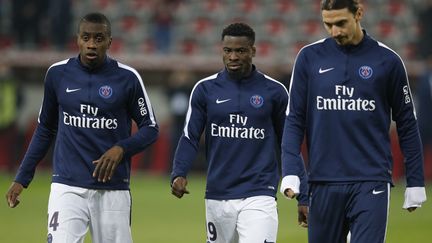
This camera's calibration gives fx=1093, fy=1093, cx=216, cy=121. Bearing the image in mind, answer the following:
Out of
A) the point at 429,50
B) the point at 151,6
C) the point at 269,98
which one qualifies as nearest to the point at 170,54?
the point at 151,6

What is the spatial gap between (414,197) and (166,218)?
851 cm

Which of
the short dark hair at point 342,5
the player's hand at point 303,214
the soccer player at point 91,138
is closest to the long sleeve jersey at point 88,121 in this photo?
the soccer player at point 91,138

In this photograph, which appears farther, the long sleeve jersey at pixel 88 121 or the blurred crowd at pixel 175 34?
the blurred crowd at pixel 175 34

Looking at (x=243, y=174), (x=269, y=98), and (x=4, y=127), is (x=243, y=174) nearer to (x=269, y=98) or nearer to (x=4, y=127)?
(x=269, y=98)

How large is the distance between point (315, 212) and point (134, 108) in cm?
187

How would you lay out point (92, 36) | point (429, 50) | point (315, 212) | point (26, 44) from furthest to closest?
point (26, 44), point (429, 50), point (92, 36), point (315, 212)

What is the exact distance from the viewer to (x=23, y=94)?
2244 cm

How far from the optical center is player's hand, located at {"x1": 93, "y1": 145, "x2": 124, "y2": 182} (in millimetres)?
7684

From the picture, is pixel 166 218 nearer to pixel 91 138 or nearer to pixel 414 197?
pixel 91 138

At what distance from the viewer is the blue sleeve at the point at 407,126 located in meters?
6.95

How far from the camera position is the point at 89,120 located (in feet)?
26.2

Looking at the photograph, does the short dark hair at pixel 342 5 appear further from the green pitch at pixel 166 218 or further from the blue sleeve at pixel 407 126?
the green pitch at pixel 166 218

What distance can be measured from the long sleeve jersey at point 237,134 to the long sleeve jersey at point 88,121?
0.36 meters

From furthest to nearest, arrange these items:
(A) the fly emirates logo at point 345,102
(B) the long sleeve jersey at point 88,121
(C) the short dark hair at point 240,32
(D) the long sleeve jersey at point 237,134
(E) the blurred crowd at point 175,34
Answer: (E) the blurred crowd at point 175,34 < (C) the short dark hair at point 240,32 < (D) the long sleeve jersey at point 237,134 < (B) the long sleeve jersey at point 88,121 < (A) the fly emirates logo at point 345,102
